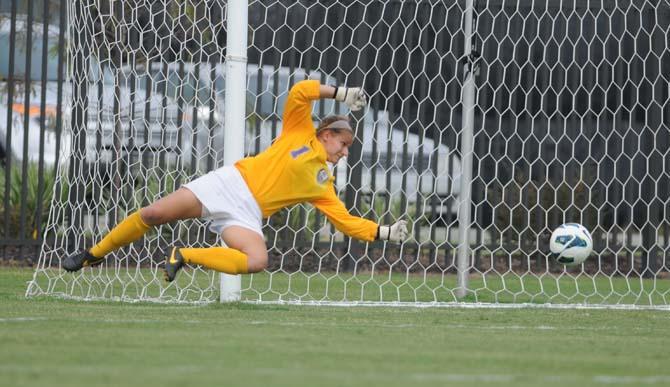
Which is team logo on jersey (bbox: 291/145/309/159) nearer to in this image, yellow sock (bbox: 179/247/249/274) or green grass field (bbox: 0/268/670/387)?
yellow sock (bbox: 179/247/249/274)

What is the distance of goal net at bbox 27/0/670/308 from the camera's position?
1071 centimetres

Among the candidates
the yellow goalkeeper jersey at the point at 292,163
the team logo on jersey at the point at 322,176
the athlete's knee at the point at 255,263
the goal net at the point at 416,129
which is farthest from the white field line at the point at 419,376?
the goal net at the point at 416,129

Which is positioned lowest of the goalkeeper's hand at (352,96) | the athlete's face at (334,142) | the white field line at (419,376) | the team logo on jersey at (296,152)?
Result: the white field line at (419,376)

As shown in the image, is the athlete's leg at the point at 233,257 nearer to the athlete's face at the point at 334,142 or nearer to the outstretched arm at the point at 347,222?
the outstretched arm at the point at 347,222

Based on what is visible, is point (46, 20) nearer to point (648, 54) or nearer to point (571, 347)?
point (648, 54)

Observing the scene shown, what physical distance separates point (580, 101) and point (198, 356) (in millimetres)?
7771

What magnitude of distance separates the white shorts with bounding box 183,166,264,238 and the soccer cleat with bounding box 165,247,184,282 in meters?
0.37

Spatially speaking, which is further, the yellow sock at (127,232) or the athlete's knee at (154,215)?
the yellow sock at (127,232)

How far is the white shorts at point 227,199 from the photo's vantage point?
7.66m

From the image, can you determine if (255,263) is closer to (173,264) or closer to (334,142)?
(173,264)

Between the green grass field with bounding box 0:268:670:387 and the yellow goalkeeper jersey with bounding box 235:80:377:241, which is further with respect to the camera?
the yellow goalkeeper jersey with bounding box 235:80:377:241

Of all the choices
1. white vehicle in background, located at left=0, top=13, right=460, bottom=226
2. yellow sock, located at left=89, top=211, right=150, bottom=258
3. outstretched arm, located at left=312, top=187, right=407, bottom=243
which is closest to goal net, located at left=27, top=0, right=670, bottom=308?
white vehicle in background, located at left=0, top=13, right=460, bottom=226

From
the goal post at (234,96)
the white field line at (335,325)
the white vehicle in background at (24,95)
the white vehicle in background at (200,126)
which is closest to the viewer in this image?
the white field line at (335,325)

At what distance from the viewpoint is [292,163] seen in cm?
775
